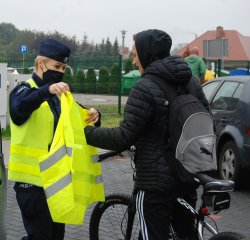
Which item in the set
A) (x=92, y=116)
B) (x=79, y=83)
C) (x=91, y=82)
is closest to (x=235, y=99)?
(x=92, y=116)

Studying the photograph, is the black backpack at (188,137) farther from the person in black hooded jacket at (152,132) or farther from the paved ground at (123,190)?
the paved ground at (123,190)

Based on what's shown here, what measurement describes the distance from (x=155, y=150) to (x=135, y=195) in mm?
507

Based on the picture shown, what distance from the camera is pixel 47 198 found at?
10.7 ft

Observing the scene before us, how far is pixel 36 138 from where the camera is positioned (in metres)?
3.54

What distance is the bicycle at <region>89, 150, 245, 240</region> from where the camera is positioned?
3.09 meters

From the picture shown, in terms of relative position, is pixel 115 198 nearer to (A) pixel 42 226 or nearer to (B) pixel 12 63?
(A) pixel 42 226

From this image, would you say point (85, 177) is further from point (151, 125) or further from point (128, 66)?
point (128, 66)

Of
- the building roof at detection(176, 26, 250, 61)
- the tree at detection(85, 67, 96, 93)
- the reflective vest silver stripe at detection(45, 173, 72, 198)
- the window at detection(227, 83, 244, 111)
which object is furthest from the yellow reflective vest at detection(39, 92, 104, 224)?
the building roof at detection(176, 26, 250, 61)

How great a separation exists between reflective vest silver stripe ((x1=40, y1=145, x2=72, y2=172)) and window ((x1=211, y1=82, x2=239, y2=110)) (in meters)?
5.17

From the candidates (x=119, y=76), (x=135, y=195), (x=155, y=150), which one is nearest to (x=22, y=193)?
(x=135, y=195)

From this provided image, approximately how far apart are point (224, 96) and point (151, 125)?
5.39m

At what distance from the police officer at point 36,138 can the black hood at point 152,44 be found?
0.58 meters

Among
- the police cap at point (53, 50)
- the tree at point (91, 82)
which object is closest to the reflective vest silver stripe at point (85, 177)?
the police cap at point (53, 50)

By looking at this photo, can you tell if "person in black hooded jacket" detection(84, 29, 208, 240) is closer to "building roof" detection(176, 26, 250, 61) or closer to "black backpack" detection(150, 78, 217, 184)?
"black backpack" detection(150, 78, 217, 184)
